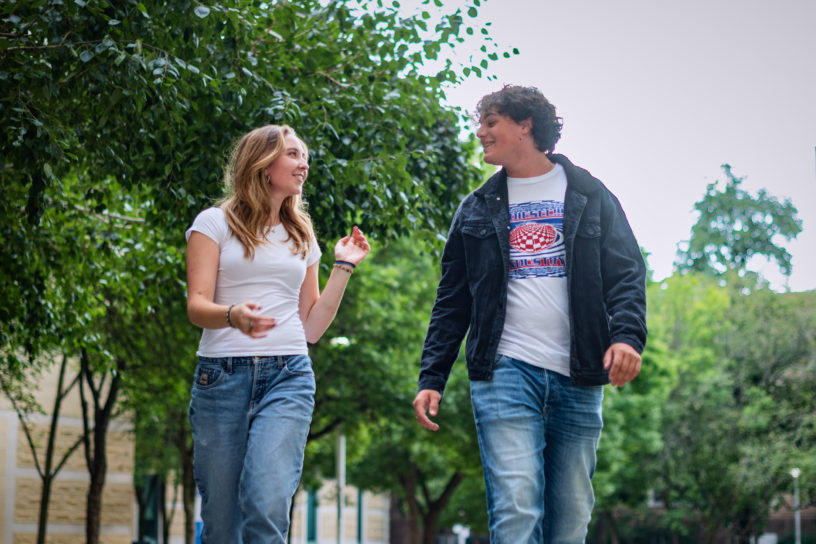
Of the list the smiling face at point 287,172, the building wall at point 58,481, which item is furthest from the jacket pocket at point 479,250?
the building wall at point 58,481

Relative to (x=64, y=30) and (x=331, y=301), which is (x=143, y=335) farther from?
(x=331, y=301)

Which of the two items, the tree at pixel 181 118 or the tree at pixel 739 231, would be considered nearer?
the tree at pixel 181 118

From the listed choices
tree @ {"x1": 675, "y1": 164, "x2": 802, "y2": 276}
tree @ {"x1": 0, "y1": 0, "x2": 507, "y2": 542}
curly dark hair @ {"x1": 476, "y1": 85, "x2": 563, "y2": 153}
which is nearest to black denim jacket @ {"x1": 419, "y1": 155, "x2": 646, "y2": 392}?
curly dark hair @ {"x1": 476, "y1": 85, "x2": 563, "y2": 153}

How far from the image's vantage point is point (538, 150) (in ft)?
15.5

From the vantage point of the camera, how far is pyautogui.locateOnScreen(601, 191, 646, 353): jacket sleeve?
420cm

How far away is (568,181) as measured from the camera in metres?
4.61

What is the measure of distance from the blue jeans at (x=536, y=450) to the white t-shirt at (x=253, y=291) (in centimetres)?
81

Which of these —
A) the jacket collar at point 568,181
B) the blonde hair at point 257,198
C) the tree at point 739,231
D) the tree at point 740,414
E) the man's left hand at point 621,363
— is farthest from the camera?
the tree at point 739,231

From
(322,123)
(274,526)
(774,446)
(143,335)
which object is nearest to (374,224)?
(322,123)

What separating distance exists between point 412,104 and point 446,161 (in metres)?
1.55

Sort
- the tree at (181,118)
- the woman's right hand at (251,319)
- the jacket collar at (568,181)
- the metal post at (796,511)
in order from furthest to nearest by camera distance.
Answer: the metal post at (796,511), the tree at (181,118), the jacket collar at (568,181), the woman's right hand at (251,319)

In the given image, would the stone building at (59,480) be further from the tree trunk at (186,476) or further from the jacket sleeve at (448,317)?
the jacket sleeve at (448,317)

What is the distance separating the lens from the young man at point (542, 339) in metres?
4.27

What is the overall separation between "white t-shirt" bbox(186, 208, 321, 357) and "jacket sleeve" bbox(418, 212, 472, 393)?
0.58 m
